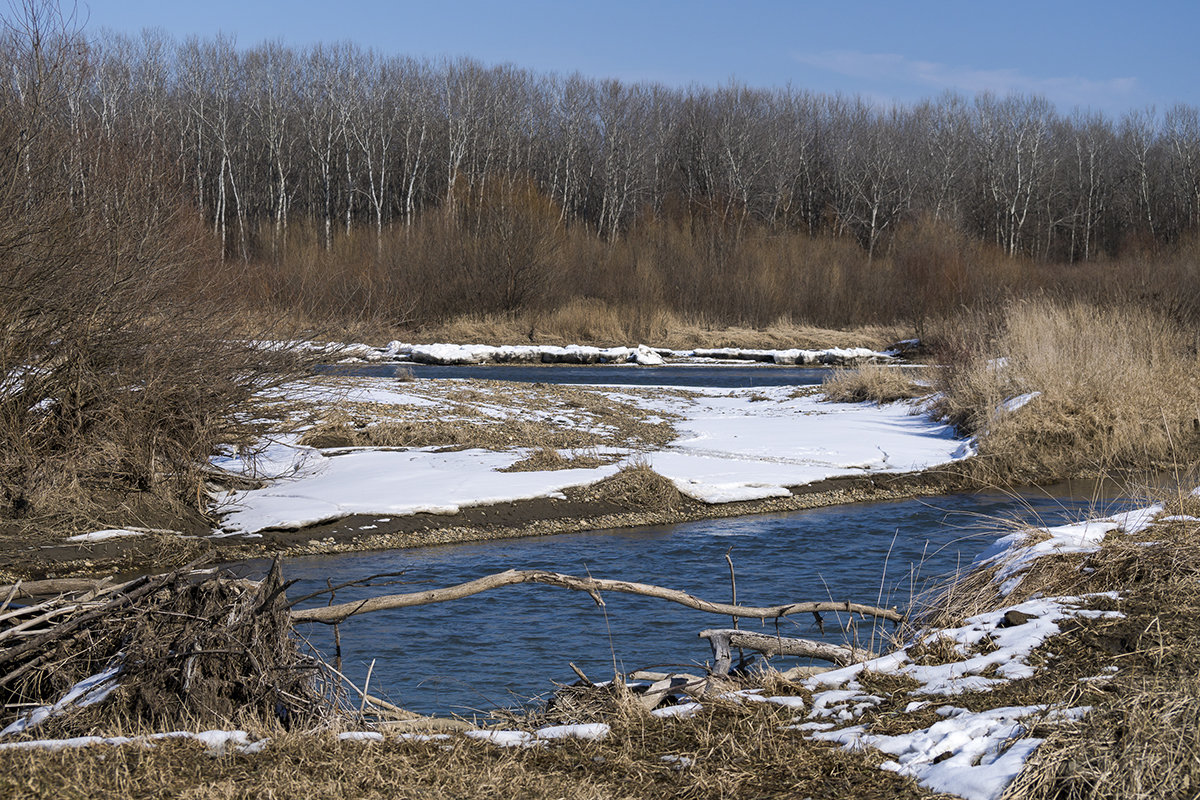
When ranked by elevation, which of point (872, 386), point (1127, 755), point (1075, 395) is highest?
point (1127, 755)

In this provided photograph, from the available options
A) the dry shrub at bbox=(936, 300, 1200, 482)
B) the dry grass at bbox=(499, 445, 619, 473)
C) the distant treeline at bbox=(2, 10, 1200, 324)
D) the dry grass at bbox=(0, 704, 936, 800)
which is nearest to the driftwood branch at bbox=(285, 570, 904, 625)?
the dry grass at bbox=(0, 704, 936, 800)

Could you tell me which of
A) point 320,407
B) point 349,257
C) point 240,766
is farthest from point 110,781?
point 349,257

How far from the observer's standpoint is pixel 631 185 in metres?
58.0

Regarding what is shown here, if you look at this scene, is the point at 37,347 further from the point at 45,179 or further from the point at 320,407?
the point at 320,407

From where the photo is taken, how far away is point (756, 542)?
1182 cm

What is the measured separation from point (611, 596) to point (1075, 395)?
36.2 ft

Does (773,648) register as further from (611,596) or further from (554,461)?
(554,461)

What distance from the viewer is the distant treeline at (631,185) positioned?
45094 mm

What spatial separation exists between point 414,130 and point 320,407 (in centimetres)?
4345

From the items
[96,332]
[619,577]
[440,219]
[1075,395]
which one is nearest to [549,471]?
[619,577]

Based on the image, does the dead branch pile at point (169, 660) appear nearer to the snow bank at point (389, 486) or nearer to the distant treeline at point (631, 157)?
the snow bank at point (389, 486)

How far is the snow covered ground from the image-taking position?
12.6 meters

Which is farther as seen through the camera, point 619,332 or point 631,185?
point 631,185

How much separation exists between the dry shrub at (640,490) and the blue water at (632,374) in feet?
46.2
